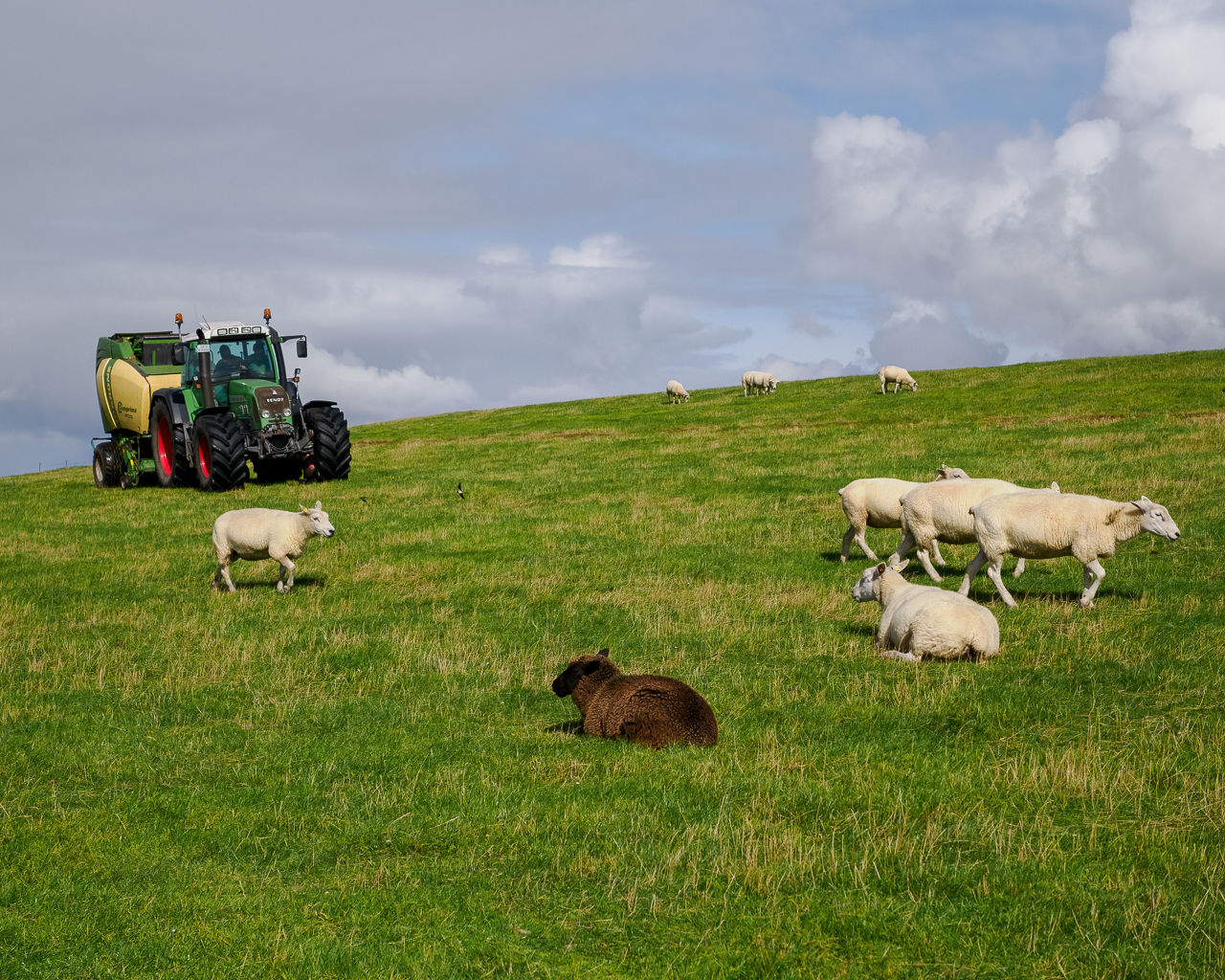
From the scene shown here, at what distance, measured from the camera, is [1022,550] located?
42.7 ft

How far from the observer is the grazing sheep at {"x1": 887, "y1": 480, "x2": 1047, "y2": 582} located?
14.2 metres

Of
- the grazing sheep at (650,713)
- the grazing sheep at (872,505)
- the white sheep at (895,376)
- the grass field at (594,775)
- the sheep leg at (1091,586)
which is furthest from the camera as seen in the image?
the white sheep at (895,376)

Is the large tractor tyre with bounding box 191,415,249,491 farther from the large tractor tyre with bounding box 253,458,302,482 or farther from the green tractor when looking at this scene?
the large tractor tyre with bounding box 253,458,302,482

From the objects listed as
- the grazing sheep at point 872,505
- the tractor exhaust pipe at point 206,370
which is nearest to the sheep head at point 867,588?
the grazing sheep at point 872,505

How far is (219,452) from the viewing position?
85.7 ft

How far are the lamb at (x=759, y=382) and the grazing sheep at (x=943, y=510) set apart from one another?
43.3 meters

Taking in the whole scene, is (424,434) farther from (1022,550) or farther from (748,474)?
(1022,550)

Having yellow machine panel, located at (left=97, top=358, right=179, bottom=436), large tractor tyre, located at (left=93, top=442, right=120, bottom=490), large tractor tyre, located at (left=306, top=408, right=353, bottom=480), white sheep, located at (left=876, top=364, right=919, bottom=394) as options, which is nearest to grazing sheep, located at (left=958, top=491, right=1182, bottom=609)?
large tractor tyre, located at (left=306, top=408, right=353, bottom=480)

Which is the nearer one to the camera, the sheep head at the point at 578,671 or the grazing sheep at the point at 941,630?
the sheep head at the point at 578,671

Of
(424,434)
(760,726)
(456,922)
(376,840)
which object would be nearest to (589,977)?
(456,922)

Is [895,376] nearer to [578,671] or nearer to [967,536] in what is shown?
[967,536]

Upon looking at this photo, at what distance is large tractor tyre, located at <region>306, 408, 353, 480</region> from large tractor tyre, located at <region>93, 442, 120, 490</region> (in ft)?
28.2

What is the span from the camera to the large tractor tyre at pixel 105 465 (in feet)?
108

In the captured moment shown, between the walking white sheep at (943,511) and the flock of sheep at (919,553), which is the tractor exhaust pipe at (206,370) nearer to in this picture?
the flock of sheep at (919,553)
